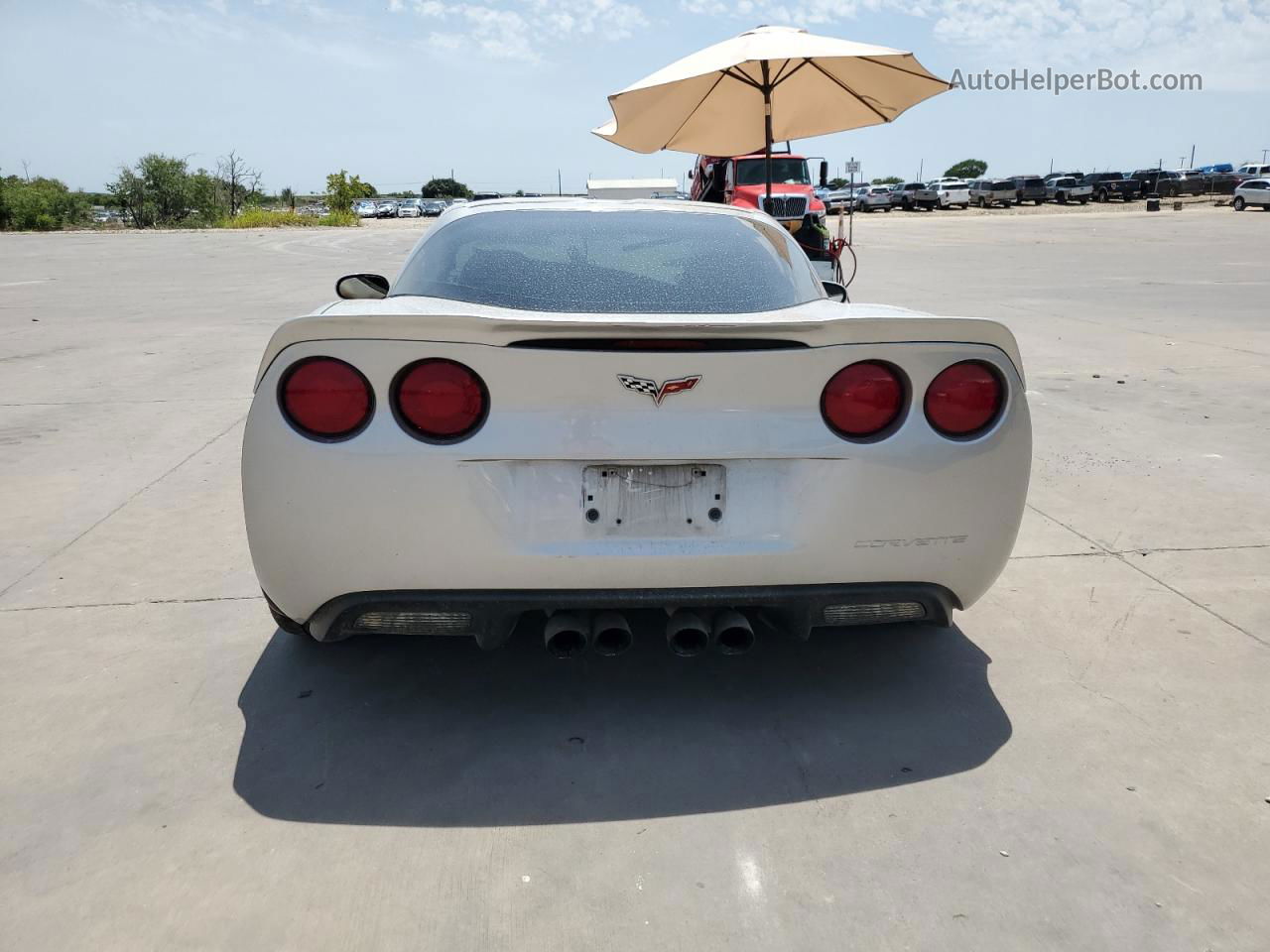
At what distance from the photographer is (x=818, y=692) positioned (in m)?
2.94

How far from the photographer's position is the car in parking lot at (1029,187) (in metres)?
60.2

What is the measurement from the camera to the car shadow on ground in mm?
2424

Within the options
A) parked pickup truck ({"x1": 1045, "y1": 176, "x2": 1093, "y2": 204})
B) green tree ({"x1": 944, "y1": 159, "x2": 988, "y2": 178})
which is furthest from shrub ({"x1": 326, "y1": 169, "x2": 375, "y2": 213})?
green tree ({"x1": 944, "y1": 159, "x2": 988, "y2": 178})

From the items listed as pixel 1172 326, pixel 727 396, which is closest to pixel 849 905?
pixel 727 396

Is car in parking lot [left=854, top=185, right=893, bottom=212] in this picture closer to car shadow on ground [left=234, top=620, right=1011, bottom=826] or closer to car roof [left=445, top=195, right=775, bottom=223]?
car roof [left=445, top=195, right=775, bottom=223]

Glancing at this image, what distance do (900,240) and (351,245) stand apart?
16.3m

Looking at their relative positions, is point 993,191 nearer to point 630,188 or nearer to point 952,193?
point 952,193

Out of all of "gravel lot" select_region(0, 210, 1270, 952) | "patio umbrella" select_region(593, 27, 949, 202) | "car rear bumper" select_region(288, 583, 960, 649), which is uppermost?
"patio umbrella" select_region(593, 27, 949, 202)

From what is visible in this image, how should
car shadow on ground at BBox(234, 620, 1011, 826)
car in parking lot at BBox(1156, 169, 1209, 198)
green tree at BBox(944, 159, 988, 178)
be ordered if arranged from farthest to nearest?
green tree at BBox(944, 159, 988, 178) < car in parking lot at BBox(1156, 169, 1209, 198) < car shadow on ground at BBox(234, 620, 1011, 826)

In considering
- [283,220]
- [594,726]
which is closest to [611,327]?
[594,726]

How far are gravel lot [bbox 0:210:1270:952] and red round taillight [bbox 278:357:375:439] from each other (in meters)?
0.87

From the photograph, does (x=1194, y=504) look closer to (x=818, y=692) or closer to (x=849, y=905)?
(x=818, y=692)

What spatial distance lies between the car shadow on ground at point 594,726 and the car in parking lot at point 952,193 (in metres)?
62.8

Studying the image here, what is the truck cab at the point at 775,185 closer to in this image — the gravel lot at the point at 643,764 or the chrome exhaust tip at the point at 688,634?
the gravel lot at the point at 643,764
